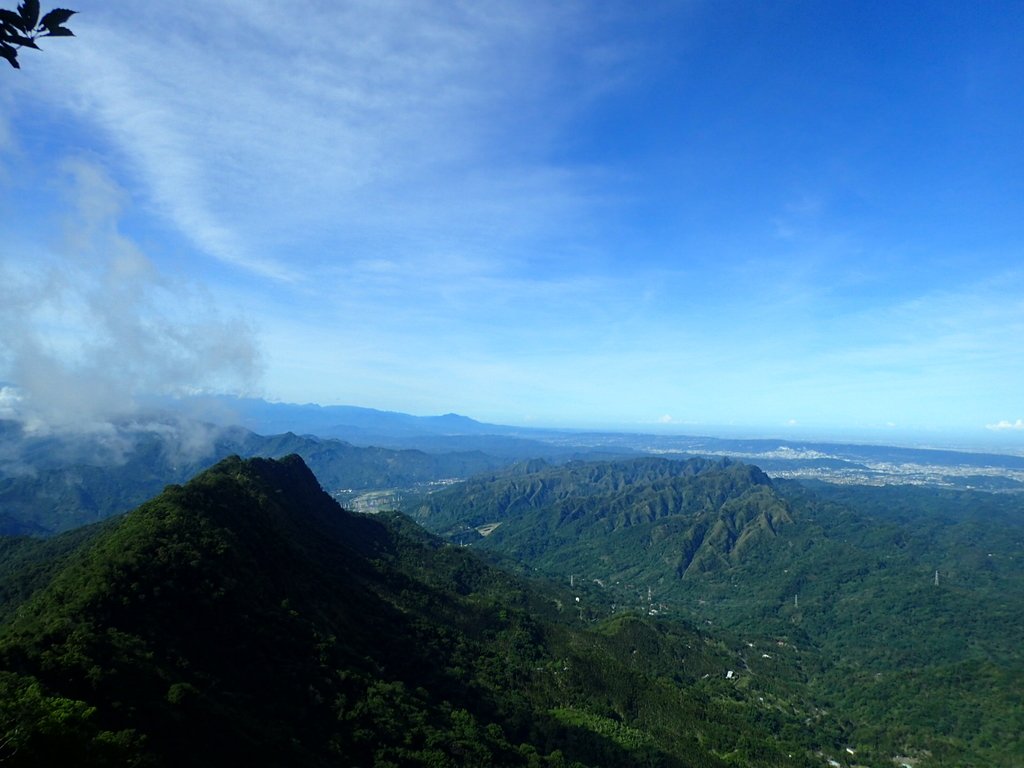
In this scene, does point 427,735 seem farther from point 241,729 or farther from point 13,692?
point 13,692

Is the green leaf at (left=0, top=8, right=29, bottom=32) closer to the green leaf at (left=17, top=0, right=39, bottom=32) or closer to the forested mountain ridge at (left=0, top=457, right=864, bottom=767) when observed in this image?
the green leaf at (left=17, top=0, right=39, bottom=32)

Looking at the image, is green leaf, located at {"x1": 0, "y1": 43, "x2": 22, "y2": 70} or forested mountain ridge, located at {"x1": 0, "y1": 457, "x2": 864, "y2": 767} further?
forested mountain ridge, located at {"x1": 0, "y1": 457, "x2": 864, "y2": 767}

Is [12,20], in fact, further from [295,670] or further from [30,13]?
[295,670]

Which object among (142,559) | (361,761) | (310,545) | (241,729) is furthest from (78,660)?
(310,545)

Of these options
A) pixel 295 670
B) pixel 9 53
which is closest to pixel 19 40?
pixel 9 53

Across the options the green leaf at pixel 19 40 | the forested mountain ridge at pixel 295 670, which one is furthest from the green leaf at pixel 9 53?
the forested mountain ridge at pixel 295 670

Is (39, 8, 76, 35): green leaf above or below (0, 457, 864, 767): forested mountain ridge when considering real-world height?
above

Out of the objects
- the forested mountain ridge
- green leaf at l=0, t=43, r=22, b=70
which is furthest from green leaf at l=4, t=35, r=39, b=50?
the forested mountain ridge
